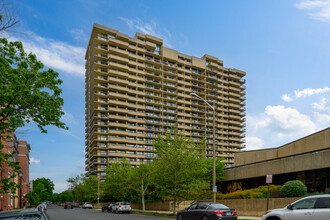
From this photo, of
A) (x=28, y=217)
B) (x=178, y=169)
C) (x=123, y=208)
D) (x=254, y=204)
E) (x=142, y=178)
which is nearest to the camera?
(x=28, y=217)

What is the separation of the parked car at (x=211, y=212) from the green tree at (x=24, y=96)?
9700 millimetres

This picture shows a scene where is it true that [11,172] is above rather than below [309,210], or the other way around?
above

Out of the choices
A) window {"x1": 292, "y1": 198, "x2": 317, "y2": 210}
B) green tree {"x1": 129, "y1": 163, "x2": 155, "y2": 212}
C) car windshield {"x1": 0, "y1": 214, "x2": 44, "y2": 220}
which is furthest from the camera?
green tree {"x1": 129, "y1": 163, "x2": 155, "y2": 212}

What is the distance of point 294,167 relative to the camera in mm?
32531

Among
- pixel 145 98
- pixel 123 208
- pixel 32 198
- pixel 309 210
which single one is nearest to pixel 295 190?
pixel 309 210

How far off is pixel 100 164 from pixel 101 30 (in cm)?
4771

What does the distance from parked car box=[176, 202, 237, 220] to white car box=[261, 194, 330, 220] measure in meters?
5.22

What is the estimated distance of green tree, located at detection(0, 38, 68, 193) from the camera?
41.1ft

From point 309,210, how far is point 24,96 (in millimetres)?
12265

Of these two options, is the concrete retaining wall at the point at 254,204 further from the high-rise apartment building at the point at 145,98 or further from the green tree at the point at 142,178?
the high-rise apartment building at the point at 145,98

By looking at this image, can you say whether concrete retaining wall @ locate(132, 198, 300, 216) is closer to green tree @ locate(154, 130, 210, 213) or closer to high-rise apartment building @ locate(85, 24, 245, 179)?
green tree @ locate(154, 130, 210, 213)

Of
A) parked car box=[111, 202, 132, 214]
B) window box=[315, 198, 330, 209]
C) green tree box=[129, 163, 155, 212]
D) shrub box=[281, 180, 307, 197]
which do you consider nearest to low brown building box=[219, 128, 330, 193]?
shrub box=[281, 180, 307, 197]

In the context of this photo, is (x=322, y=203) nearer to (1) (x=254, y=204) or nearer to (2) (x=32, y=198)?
(1) (x=254, y=204)

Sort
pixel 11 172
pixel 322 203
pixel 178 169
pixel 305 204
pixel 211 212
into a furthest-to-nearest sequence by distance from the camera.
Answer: pixel 178 169 → pixel 211 212 → pixel 11 172 → pixel 305 204 → pixel 322 203
